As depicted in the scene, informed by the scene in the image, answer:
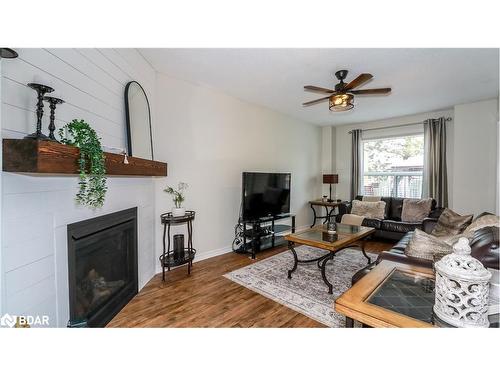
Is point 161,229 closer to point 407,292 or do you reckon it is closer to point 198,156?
point 198,156

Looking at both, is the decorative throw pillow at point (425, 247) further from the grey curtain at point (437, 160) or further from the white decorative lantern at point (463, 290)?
the grey curtain at point (437, 160)

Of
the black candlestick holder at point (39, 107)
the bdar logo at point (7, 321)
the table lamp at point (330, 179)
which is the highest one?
the black candlestick holder at point (39, 107)

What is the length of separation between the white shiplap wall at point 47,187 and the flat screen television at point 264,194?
6.24 feet

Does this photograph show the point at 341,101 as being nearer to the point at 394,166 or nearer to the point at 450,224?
the point at 450,224

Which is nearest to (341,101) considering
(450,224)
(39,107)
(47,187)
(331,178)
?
(450,224)

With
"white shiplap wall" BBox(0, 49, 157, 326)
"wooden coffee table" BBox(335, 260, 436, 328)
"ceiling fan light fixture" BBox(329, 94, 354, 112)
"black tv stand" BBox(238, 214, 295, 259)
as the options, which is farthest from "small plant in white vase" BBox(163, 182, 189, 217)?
"ceiling fan light fixture" BBox(329, 94, 354, 112)

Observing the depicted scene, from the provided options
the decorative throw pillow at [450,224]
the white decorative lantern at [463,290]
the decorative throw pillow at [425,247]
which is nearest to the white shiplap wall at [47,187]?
the white decorative lantern at [463,290]

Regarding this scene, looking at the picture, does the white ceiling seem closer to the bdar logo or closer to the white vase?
the white vase

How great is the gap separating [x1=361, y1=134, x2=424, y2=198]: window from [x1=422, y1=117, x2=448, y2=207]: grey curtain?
22 centimetres

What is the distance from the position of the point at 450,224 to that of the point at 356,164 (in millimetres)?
2721

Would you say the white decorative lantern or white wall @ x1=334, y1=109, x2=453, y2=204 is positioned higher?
white wall @ x1=334, y1=109, x2=453, y2=204

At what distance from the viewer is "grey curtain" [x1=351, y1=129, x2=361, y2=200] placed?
17.5 feet

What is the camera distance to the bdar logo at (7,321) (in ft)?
3.40
